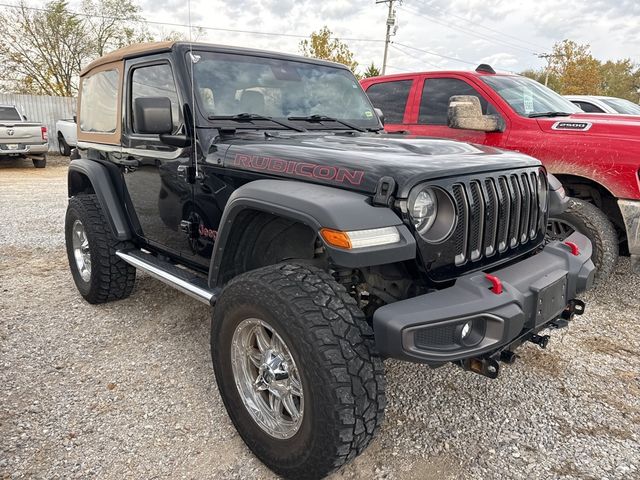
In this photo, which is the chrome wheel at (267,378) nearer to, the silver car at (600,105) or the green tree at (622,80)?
the silver car at (600,105)

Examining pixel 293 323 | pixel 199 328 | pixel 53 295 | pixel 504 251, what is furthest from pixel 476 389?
pixel 53 295

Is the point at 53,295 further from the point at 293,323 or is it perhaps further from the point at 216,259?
the point at 293,323

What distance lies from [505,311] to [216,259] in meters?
1.40

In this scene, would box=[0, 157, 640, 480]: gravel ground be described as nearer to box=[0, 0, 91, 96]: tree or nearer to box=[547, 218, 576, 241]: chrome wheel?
box=[547, 218, 576, 241]: chrome wheel

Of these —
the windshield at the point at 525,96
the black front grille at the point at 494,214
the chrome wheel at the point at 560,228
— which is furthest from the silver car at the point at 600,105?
the black front grille at the point at 494,214

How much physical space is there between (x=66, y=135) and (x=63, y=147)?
2.51 ft

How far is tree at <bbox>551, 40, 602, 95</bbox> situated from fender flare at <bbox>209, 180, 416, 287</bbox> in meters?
36.2

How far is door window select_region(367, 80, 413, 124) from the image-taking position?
17.4ft

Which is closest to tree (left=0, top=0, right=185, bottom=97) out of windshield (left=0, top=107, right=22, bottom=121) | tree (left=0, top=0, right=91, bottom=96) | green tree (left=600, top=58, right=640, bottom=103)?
tree (left=0, top=0, right=91, bottom=96)

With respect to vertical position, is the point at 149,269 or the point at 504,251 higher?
the point at 504,251

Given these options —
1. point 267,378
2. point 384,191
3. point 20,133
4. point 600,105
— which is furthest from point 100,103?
point 20,133

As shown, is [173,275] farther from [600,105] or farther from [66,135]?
[66,135]

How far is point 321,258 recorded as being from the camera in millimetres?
2418

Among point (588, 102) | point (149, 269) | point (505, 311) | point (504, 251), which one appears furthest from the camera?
point (588, 102)
